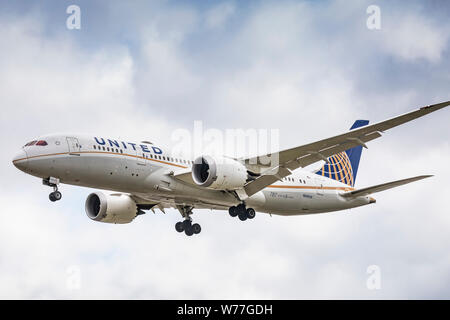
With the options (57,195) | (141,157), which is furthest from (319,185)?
(57,195)

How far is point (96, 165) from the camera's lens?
35.0m

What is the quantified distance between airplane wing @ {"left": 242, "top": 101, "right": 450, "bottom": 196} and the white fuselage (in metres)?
1.96

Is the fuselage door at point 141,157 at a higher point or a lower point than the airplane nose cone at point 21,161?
higher

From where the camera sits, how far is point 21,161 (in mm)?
33750

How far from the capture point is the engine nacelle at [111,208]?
42.2 metres

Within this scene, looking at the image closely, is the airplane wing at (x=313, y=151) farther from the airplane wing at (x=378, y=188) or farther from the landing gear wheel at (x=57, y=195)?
the landing gear wheel at (x=57, y=195)

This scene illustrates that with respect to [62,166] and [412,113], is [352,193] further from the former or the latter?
[62,166]

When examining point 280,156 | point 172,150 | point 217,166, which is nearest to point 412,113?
point 280,156

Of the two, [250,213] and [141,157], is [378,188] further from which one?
[141,157]

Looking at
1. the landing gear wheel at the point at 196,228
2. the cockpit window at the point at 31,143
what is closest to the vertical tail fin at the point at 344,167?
the landing gear wheel at the point at 196,228

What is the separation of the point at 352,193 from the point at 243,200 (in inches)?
320

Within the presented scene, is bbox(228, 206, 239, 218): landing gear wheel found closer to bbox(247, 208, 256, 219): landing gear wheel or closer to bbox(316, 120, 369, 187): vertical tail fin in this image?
bbox(247, 208, 256, 219): landing gear wheel

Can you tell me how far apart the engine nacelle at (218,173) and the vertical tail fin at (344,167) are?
9.75 meters

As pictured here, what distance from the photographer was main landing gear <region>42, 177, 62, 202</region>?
34.1 metres
